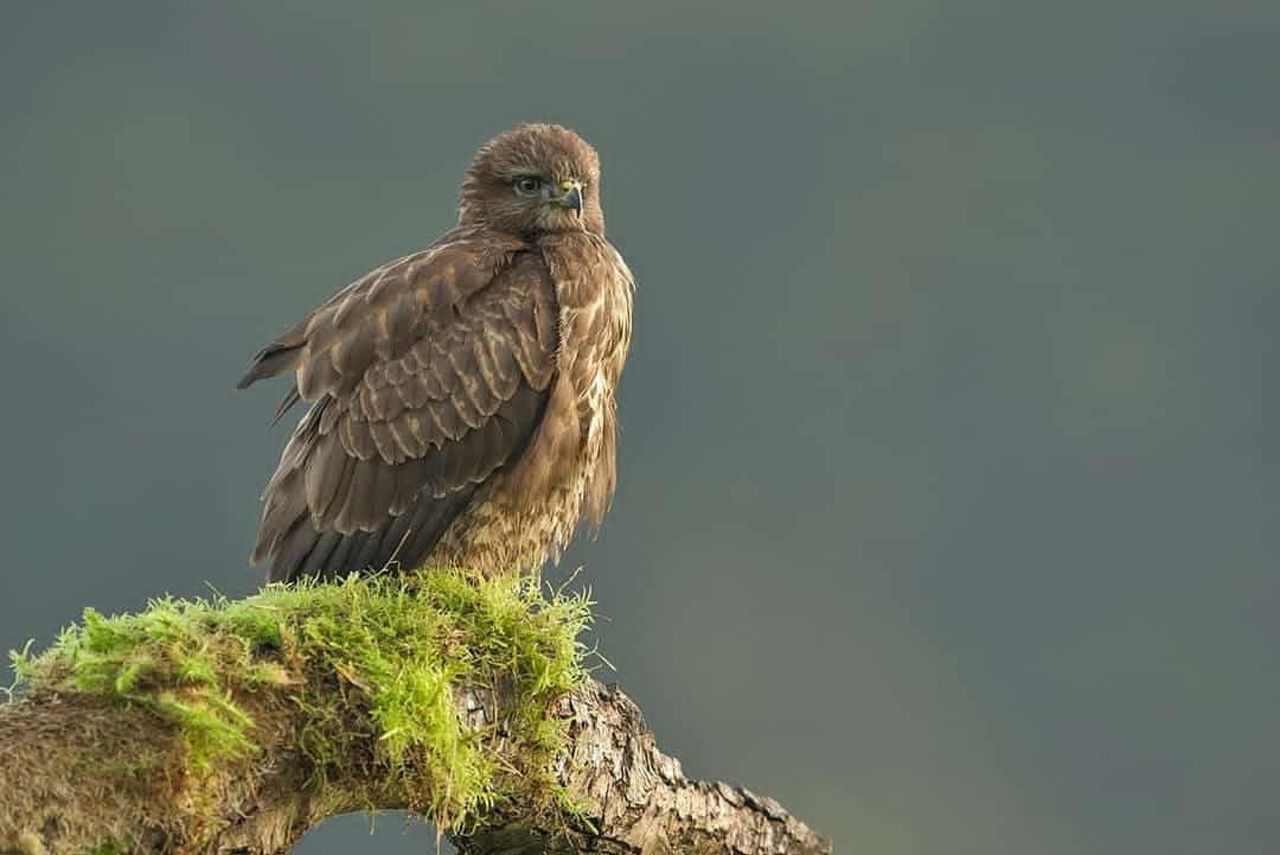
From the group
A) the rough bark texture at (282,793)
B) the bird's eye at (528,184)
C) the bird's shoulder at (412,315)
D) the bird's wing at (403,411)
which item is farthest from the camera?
the bird's eye at (528,184)

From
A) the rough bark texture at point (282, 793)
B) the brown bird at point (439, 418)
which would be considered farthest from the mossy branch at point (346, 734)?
the brown bird at point (439, 418)

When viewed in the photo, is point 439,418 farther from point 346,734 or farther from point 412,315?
point 346,734

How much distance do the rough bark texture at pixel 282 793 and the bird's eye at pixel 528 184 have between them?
116 inches

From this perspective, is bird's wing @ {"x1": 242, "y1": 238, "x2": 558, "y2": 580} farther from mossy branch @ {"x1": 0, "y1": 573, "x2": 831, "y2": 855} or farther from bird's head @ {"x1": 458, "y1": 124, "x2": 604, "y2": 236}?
bird's head @ {"x1": 458, "y1": 124, "x2": 604, "y2": 236}

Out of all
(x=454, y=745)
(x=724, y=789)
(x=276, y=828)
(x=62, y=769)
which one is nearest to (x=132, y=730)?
(x=62, y=769)

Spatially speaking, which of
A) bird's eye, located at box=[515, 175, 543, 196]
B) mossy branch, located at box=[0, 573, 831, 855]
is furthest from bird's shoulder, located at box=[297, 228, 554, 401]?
mossy branch, located at box=[0, 573, 831, 855]

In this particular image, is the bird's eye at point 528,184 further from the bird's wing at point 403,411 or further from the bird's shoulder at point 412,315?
the bird's wing at point 403,411

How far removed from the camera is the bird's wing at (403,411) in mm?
8562

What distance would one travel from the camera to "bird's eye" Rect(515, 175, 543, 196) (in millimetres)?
9570

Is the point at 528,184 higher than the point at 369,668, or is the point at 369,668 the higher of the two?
the point at 528,184

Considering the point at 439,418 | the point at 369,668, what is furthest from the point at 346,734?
the point at 439,418

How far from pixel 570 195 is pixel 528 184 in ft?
0.93

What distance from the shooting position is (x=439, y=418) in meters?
8.64

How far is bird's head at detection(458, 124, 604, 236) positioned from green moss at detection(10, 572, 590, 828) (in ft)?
7.61
